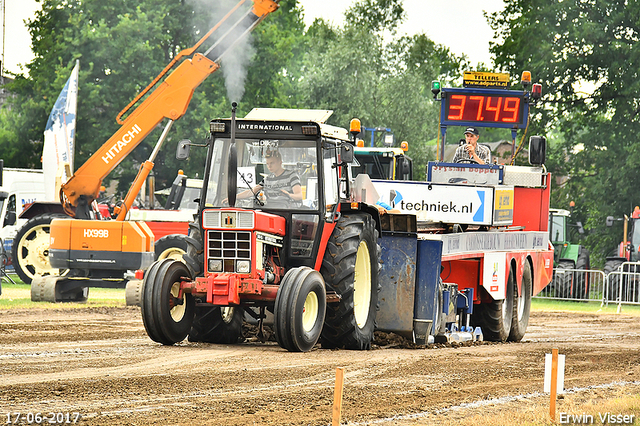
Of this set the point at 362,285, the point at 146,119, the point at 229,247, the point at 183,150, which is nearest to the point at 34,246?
the point at 146,119

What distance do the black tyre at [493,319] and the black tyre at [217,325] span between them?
4.11 m

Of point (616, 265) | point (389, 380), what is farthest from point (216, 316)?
point (616, 265)

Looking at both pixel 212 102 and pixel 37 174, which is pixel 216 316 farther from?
pixel 212 102

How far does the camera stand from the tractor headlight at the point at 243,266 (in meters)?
10.5

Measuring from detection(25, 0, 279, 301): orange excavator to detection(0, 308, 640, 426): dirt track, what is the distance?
3.71 meters

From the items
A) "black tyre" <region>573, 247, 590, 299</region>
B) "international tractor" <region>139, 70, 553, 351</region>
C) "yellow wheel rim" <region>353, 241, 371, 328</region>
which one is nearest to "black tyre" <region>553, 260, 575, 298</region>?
"black tyre" <region>573, 247, 590, 299</region>

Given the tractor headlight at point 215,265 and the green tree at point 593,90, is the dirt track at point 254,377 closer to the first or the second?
the tractor headlight at point 215,265

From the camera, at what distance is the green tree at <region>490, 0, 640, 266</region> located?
33781 mm

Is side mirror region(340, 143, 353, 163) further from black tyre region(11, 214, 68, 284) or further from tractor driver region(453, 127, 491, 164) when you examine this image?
black tyre region(11, 214, 68, 284)

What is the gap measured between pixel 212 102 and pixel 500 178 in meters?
24.6

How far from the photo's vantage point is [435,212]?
1449 centimetres

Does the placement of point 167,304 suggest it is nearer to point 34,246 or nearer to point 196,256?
point 196,256

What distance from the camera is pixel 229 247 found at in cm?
1052

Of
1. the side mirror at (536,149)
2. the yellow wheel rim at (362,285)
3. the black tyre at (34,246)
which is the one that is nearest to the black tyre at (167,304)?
the yellow wheel rim at (362,285)
